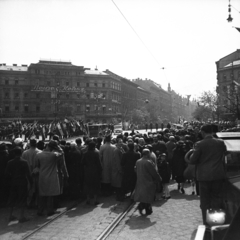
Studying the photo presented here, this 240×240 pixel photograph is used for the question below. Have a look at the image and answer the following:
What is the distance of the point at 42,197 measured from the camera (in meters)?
6.94

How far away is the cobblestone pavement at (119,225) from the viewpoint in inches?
210

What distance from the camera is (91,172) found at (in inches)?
306

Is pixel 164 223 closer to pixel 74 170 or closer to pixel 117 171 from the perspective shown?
pixel 117 171

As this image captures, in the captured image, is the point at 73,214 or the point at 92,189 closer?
the point at 73,214

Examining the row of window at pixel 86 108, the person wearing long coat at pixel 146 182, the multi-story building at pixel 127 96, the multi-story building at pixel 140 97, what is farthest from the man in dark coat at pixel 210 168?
the multi-story building at pixel 140 97

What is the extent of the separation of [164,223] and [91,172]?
2601mm

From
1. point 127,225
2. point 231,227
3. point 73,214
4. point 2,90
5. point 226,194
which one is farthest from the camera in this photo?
point 2,90

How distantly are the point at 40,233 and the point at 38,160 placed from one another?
187 cm

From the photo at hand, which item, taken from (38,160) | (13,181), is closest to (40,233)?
(13,181)

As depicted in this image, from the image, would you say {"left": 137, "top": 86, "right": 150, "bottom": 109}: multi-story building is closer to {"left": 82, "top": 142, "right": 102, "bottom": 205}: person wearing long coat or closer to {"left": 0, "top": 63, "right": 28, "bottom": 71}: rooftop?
{"left": 0, "top": 63, "right": 28, "bottom": 71}: rooftop

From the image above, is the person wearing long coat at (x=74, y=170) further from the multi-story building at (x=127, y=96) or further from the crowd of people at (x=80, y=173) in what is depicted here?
the multi-story building at (x=127, y=96)

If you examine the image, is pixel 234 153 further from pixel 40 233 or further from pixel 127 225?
pixel 40 233

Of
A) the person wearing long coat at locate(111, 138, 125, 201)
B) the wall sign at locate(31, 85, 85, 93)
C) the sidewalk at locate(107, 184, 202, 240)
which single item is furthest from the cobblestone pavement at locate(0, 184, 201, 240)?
the wall sign at locate(31, 85, 85, 93)

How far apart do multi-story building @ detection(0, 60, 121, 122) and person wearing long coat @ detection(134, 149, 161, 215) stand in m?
62.2
